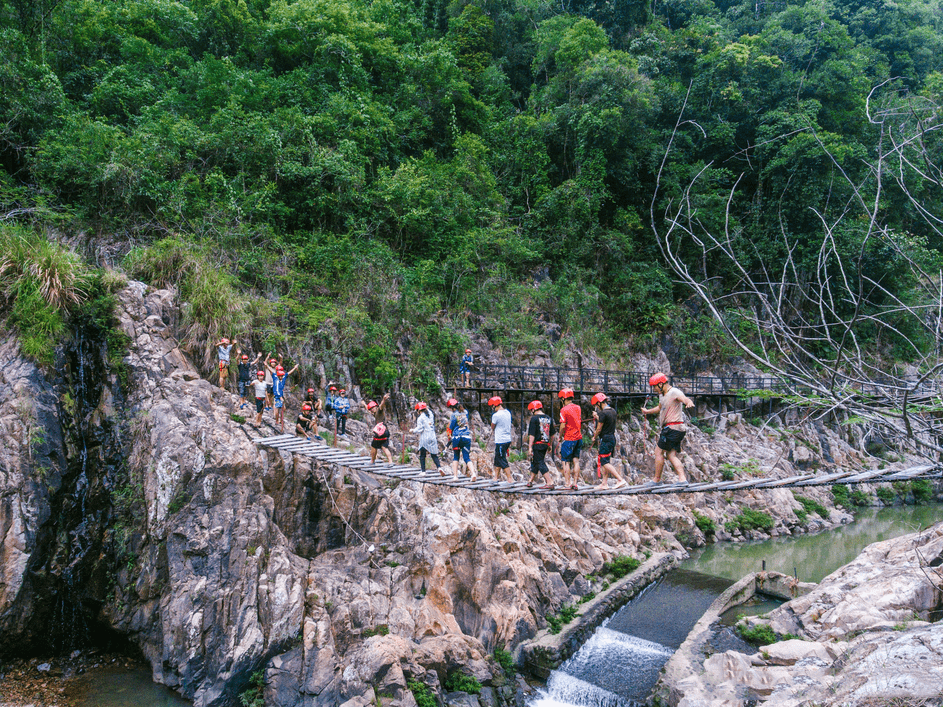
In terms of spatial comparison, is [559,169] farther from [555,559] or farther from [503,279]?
[555,559]

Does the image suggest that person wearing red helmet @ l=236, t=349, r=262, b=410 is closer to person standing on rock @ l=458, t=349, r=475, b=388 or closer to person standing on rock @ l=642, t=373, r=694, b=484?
person standing on rock @ l=458, t=349, r=475, b=388

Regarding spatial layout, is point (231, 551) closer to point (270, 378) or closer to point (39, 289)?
point (270, 378)

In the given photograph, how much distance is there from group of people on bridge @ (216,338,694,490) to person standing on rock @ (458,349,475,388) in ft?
8.48

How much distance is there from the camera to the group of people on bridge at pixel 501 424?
263 inches

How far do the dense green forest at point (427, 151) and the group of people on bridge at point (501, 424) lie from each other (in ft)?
4.64

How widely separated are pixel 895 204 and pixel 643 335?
12.2m

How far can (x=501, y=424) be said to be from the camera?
28.7 feet

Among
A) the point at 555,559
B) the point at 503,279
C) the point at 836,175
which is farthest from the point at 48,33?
the point at 836,175

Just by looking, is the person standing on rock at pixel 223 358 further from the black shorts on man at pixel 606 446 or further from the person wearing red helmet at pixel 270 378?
the black shorts on man at pixel 606 446

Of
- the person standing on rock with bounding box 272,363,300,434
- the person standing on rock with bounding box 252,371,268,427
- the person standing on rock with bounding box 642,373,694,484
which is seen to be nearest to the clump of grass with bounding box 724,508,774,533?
the person standing on rock with bounding box 642,373,694,484

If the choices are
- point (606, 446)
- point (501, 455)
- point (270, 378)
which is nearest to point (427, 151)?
point (270, 378)

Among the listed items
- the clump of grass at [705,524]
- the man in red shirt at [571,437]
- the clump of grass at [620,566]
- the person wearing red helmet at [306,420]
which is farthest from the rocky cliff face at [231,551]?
the clump of grass at [705,524]

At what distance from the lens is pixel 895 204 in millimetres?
23125

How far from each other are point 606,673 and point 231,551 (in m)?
6.56
